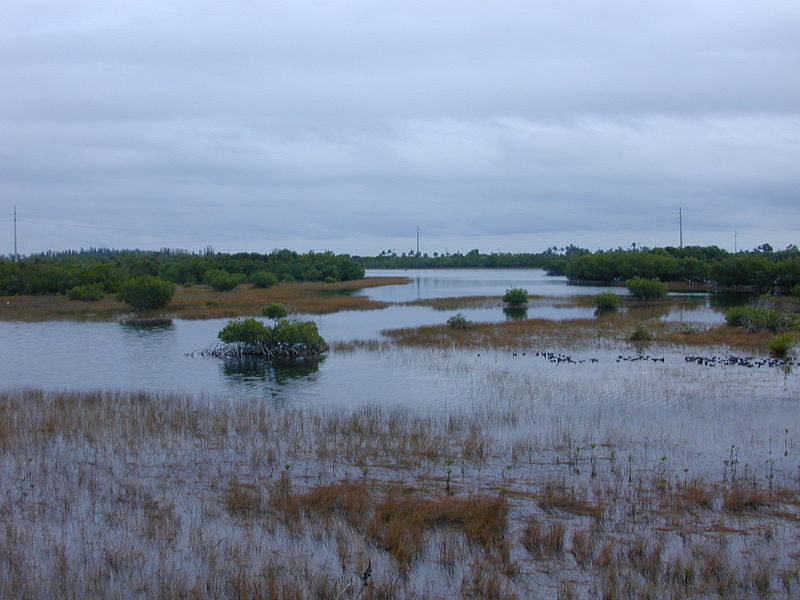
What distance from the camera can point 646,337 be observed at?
116 ft

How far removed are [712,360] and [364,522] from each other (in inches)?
833

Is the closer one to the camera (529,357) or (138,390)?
(138,390)

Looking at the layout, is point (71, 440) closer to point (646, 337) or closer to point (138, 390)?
point (138, 390)

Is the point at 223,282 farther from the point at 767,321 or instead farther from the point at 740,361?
the point at 740,361

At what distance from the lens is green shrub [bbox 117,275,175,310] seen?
54.8 m

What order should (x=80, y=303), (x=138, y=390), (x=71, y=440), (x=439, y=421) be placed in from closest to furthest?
(x=71, y=440)
(x=439, y=421)
(x=138, y=390)
(x=80, y=303)

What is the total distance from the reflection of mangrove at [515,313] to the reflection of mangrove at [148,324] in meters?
22.7

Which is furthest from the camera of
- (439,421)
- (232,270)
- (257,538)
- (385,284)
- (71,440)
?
(385,284)

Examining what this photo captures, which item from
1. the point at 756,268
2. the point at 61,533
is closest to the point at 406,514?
the point at 61,533

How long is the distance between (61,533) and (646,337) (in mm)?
30226

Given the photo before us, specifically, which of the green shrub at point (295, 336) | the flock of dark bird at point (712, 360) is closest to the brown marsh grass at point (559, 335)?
the flock of dark bird at point (712, 360)

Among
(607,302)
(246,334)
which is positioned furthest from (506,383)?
(607,302)

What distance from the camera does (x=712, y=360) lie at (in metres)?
28.0

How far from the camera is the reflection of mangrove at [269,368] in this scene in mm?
26969
